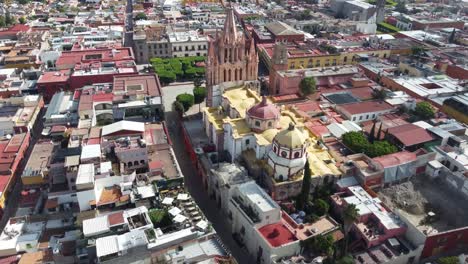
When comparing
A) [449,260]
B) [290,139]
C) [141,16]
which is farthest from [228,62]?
[141,16]

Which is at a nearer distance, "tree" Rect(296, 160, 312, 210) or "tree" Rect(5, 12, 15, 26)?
"tree" Rect(296, 160, 312, 210)

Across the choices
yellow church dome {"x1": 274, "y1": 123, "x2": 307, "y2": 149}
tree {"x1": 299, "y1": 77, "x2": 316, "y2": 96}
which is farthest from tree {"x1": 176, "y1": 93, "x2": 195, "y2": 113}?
yellow church dome {"x1": 274, "y1": 123, "x2": 307, "y2": 149}

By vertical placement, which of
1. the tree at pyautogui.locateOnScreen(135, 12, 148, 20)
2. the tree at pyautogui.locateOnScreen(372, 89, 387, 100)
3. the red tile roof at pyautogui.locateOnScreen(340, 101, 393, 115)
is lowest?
the red tile roof at pyautogui.locateOnScreen(340, 101, 393, 115)

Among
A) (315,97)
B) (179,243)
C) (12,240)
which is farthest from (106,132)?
(315,97)

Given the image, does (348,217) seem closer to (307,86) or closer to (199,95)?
(307,86)

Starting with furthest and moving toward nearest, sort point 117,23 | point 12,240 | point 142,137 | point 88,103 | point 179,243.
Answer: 1. point 117,23
2. point 88,103
3. point 142,137
4. point 12,240
5. point 179,243

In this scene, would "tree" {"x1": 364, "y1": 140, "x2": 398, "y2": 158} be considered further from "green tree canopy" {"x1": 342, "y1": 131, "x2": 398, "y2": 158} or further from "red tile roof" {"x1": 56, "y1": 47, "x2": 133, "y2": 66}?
"red tile roof" {"x1": 56, "y1": 47, "x2": 133, "y2": 66}

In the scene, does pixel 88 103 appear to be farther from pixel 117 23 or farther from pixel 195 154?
pixel 117 23

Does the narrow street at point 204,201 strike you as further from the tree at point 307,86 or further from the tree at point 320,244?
the tree at point 307,86
